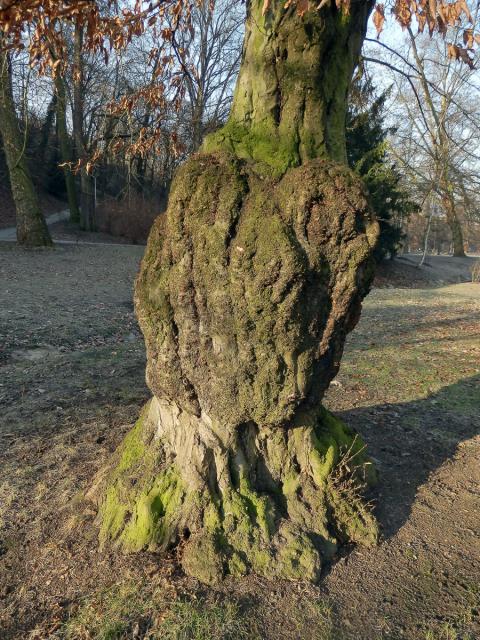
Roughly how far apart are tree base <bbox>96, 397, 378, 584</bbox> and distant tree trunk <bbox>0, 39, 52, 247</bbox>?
13683 mm

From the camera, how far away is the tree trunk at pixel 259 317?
2463mm

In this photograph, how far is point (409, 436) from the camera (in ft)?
13.9

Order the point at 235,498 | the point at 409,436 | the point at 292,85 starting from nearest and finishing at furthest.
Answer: the point at 292,85, the point at 235,498, the point at 409,436

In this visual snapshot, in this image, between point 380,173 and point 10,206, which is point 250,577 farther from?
point 10,206

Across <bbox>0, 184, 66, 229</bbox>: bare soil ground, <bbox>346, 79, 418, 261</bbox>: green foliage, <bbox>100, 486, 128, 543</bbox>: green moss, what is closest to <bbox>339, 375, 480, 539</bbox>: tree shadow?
<bbox>100, 486, 128, 543</bbox>: green moss

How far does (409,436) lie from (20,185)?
603 inches

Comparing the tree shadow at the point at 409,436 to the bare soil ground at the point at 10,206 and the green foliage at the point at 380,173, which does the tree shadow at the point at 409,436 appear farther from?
the bare soil ground at the point at 10,206

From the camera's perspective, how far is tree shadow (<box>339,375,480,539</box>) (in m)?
3.24

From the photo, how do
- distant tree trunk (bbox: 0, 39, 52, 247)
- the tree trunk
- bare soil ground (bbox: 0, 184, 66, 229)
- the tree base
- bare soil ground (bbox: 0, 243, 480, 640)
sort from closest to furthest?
bare soil ground (bbox: 0, 243, 480, 640) → the tree trunk → the tree base → distant tree trunk (bbox: 0, 39, 52, 247) → bare soil ground (bbox: 0, 184, 66, 229)

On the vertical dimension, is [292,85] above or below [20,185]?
above

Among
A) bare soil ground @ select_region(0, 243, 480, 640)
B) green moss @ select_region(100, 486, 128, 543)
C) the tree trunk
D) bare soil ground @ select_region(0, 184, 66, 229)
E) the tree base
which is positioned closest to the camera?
bare soil ground @ select_region(0, 243, 480, 640)

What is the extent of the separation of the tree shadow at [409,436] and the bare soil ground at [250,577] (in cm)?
2

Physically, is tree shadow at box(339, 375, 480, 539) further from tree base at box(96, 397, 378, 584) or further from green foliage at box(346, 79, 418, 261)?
green foliage at box(346, 79, 418, 261)

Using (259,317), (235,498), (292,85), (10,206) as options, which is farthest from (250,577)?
(10,206)
